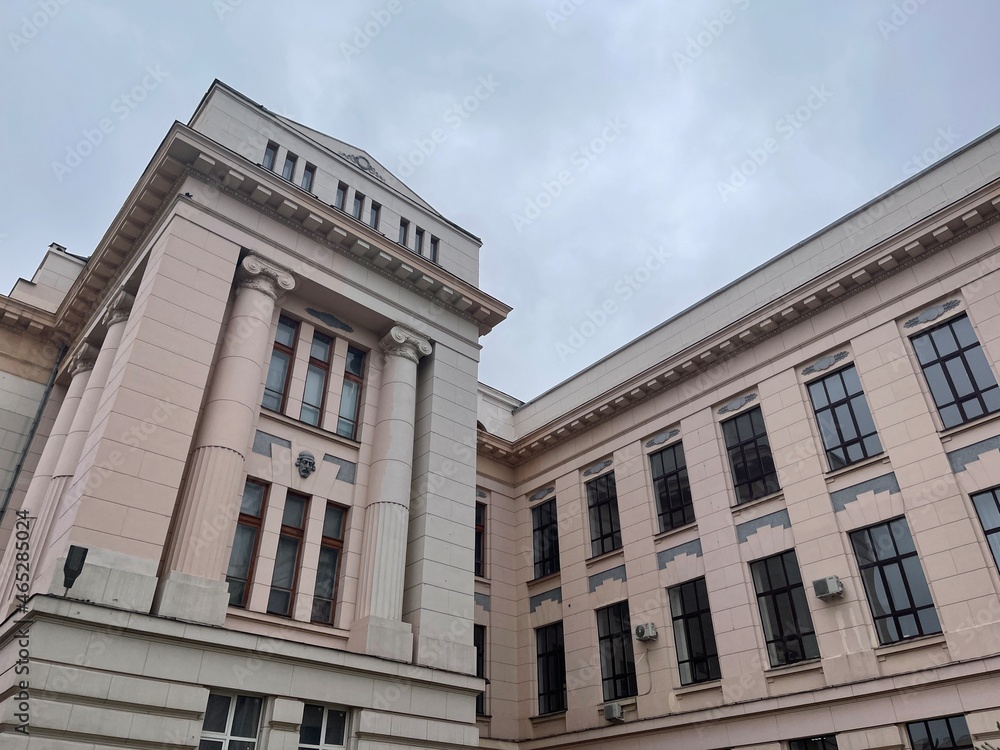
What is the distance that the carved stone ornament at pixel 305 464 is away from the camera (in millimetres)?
15023

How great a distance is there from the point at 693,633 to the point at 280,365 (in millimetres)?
12425

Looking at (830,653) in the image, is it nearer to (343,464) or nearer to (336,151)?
(343,464)

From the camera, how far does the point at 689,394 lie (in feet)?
69.8

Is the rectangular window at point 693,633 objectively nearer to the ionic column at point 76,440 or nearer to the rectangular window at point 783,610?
the rectangular window at point 783,610

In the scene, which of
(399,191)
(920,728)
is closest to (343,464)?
(399,191)

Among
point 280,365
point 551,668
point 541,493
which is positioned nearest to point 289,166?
point 280,365

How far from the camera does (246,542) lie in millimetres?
13844

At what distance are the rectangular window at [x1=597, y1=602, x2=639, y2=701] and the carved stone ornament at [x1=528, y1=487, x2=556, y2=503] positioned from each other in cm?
471

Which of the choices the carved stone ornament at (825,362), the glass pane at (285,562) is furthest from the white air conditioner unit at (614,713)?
the carved stone ornament at (825,362)

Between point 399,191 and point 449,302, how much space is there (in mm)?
3767

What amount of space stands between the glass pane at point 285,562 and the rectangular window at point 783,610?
11.1 metres

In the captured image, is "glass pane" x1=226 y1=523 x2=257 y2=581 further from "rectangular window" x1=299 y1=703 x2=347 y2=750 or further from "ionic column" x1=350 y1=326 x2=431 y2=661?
"rectangular window" x1=299 y1=703 x2=347 y2=750

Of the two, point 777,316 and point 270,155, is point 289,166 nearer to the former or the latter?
point 270,155

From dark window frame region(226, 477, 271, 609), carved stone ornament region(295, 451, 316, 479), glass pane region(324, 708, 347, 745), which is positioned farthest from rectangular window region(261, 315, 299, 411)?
glass pane region(324, 708, 347, 745)
